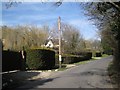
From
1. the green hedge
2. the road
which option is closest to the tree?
the green hedge

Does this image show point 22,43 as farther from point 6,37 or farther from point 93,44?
point 93,44

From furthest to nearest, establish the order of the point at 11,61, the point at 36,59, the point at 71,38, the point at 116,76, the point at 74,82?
1. the point at 71,38
2. the point at 36,59
3. the point at 11,61
4. the point at 74,82
5. the point at 116,76

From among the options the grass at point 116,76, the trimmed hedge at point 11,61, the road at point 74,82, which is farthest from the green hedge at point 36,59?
the grass at point 116,76

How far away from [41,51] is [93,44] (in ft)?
309

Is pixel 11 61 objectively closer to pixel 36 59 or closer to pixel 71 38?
pixel 36 59

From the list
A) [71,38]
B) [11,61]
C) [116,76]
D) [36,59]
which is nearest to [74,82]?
[116,76]

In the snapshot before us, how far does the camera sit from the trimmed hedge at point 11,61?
28272mm

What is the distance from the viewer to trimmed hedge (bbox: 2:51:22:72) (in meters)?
28.3

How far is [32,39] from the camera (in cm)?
8000

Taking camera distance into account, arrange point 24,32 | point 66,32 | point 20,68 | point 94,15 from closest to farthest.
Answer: point 94,15 → point 20,68 → point 24,32 → point 66,32

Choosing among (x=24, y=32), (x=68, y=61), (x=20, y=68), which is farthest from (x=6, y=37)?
(x=20, y=68)

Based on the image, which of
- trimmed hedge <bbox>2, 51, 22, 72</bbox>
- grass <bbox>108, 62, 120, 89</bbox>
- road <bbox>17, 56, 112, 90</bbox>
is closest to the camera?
grass <bbox>108, 62, 120, 89</bbox>

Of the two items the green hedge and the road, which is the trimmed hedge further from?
the road

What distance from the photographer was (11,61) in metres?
31.0
